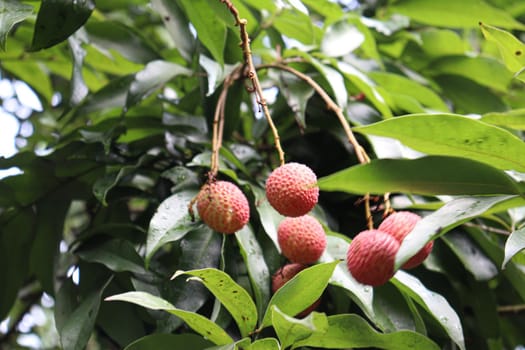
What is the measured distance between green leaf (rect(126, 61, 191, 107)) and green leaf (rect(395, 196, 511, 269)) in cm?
45

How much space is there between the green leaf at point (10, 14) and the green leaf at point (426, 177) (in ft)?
1.23

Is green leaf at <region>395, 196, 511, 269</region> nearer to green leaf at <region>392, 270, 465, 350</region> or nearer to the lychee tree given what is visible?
the lychee tree

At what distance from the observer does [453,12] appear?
1163 millimetres

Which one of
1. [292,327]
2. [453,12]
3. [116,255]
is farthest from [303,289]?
[453,12]

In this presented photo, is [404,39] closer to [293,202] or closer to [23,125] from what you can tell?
[293,202]

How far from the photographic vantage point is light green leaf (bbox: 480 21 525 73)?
0.65 m

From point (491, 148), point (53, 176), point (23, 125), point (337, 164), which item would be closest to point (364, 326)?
point (491, 148)

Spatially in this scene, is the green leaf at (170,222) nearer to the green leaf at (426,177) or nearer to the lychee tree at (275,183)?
the lychee tree at (275,183)

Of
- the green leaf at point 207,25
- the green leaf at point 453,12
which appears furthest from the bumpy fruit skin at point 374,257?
the green leaf at point 453,12

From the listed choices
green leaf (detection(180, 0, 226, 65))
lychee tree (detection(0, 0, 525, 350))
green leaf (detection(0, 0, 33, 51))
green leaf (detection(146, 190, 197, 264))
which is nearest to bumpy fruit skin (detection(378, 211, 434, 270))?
lychee tree (detection(0, 0, 525, 350))

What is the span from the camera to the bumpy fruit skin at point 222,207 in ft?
2.19

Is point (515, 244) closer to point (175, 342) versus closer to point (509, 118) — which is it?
point (509, 118)

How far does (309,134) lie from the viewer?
98 cm

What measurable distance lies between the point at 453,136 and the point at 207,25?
0.38 meters
